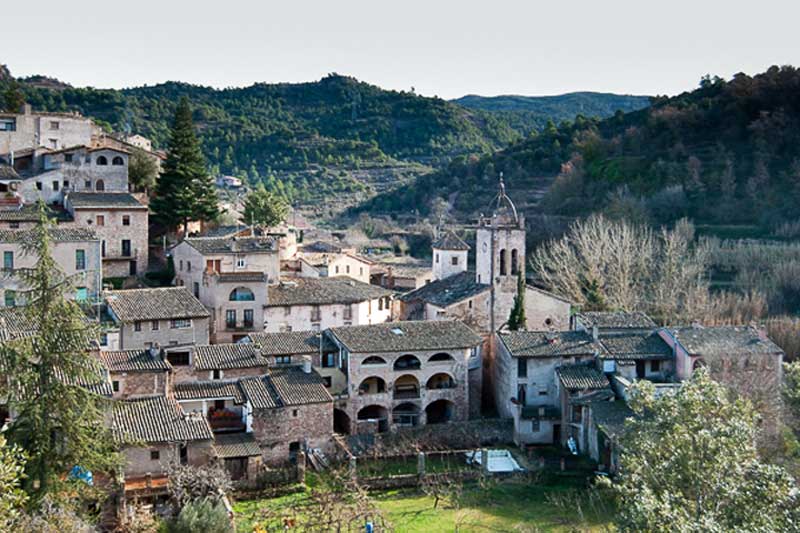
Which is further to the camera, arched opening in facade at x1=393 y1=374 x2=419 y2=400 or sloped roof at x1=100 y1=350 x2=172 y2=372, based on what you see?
arched opening in facade at x1=393 y1=374 x2=419 y2=400

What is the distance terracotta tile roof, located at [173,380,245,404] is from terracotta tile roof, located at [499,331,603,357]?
10.3m

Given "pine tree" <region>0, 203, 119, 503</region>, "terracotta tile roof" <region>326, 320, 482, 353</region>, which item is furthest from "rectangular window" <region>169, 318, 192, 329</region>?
"pine tree" <region>0, 203, 119, 503</region>

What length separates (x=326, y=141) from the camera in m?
99.3

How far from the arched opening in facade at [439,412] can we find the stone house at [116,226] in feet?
51.2

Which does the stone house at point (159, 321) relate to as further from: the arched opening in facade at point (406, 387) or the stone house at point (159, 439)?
the arched opening in facade at point (406, 387)

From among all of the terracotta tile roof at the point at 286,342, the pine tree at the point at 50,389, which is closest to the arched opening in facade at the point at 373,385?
the terracotta tile roof at the point at 286,342

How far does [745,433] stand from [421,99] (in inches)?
3878

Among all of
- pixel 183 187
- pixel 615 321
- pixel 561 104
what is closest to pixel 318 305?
pixel 183 187

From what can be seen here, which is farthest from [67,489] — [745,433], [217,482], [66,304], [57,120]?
[57,120]

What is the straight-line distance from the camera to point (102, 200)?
143 feet

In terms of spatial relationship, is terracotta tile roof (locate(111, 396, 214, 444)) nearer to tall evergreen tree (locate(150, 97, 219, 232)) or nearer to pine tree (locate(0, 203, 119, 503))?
pine tree (locate(0, 203, 119, 503))

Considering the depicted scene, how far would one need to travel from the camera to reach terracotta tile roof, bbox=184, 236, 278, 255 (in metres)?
40.2

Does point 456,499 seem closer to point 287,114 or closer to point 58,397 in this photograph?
point 58,397

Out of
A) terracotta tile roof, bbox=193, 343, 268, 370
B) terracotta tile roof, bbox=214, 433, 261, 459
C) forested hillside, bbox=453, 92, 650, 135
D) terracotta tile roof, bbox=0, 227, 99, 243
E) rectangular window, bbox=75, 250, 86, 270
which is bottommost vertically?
terracotta tile roof, bbox=214, 433, 261, 459
